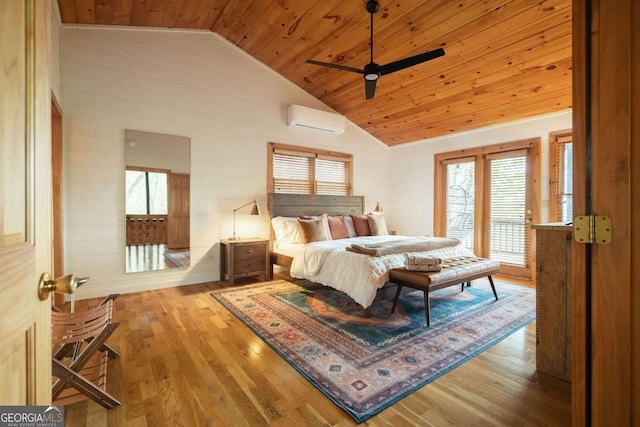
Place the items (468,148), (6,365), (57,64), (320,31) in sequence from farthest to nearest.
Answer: (468,148)
(320,31)
(57,64)
(6,365)

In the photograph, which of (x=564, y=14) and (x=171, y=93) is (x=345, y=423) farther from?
(x=171, y=93)

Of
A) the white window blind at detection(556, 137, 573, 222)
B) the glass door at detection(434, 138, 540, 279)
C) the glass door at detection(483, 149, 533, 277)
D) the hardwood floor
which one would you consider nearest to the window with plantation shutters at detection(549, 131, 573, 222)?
the white window blind at detection(556, 137, 573, 222)

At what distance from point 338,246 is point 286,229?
1.13 metres

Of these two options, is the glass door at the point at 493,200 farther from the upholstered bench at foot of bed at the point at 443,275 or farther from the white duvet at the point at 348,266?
the upholstered bench at foot of bed at the point at 443,275

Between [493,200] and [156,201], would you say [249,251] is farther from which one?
[493,200]

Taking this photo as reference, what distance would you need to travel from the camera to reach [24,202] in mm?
693

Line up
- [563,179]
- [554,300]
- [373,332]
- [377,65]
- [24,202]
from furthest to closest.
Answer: [563,179] < [377,65] < [373,332] < [554,300] < [24,202]

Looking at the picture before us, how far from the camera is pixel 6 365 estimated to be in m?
0.59

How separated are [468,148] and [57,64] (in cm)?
577

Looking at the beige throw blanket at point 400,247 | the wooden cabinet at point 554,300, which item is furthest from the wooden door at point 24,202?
the beige throw blanket at point 400,247

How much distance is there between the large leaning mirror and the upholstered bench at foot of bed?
293 cm

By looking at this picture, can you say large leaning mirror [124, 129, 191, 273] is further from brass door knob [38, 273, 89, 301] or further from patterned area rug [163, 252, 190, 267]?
brass door knob [38, 273, 89, 301]

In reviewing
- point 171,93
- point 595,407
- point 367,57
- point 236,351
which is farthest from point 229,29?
point 595,407

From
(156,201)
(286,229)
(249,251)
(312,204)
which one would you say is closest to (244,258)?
(249,251)
